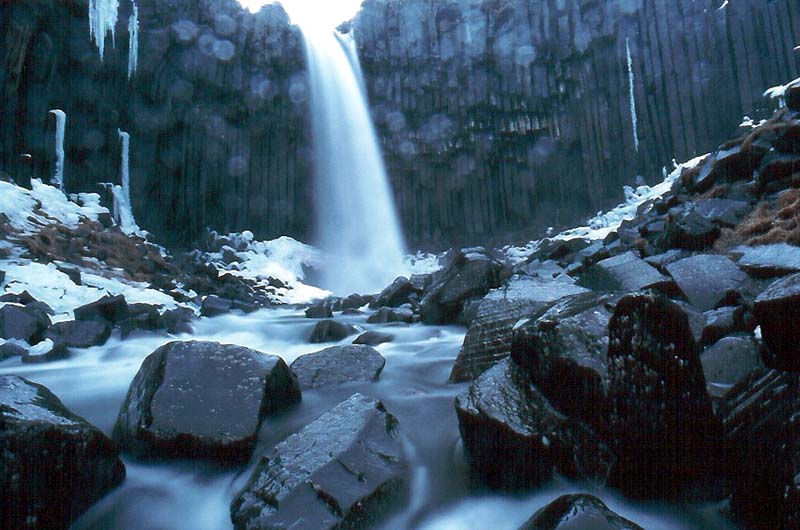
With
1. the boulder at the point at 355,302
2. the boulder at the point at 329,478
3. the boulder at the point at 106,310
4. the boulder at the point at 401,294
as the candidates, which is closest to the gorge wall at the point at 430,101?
the boulder at the point at 355,302

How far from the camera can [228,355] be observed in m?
3.04

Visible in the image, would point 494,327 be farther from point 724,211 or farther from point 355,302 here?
point 355,302

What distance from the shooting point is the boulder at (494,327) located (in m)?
3.71

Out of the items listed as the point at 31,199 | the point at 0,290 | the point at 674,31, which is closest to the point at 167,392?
the point at 0,290

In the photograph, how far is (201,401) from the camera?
2.71 metres

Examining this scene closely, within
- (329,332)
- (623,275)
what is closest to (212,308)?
(329,332)

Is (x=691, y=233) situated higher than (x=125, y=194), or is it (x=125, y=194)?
(x=125, y=194)

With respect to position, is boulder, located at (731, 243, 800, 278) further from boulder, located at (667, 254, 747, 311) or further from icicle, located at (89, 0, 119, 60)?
icicle, located at (89, 0, 119, 60)

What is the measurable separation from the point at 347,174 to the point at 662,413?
24449 millimetres

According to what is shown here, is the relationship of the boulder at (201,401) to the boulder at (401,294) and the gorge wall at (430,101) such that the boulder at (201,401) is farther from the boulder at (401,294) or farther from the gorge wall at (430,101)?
the gorge wall at (430,101)

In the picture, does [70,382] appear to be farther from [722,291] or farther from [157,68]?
[157,68]

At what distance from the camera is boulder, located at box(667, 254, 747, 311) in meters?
4.18

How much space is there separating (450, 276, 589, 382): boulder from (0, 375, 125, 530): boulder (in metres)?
2.53

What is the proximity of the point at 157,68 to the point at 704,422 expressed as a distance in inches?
959
